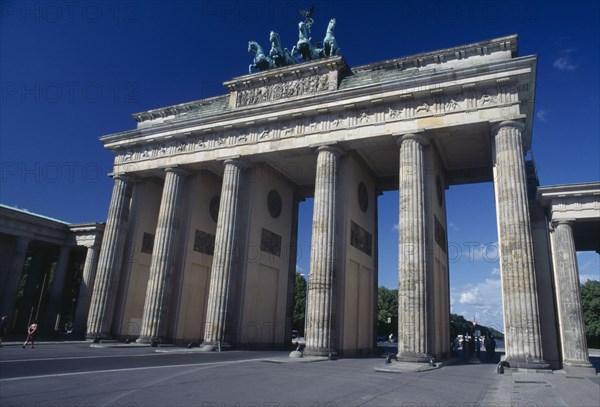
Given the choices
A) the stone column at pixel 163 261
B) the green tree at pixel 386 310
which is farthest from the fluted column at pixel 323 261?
the green tree at pixel 386 310

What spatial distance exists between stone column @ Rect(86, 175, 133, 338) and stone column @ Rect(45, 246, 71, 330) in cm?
1081

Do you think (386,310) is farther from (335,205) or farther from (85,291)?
(335,205)

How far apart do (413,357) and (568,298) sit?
26.9 ft

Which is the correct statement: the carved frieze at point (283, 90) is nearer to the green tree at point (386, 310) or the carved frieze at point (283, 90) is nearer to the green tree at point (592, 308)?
the green tree at point (592, 308)

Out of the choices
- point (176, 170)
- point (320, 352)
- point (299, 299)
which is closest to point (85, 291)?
point (176, 170)

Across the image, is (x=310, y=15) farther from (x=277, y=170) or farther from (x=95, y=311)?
(x=95, y=311)

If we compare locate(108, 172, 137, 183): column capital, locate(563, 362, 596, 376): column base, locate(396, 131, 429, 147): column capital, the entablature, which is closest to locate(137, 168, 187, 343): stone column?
the entablature

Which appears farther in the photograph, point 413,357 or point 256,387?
point 413,357

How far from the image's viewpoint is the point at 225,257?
24750 mm

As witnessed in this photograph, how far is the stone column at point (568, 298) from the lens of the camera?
1900cm

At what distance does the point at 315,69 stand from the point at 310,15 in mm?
5475

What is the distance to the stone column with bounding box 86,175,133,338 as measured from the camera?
27219 mm

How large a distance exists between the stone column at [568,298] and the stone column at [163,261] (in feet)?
71.4

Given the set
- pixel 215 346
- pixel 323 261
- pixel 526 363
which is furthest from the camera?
pixel 215 346
